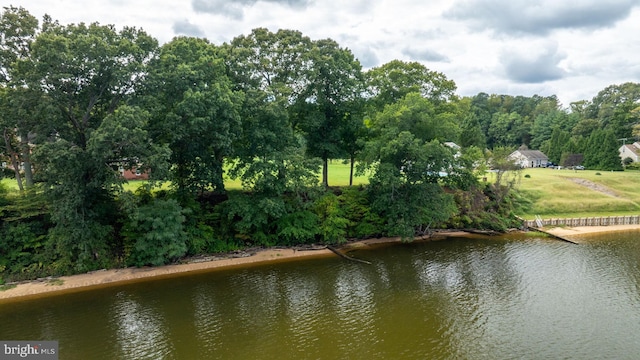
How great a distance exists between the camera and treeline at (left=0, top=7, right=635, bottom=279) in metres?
19.3

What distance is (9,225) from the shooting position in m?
20.5

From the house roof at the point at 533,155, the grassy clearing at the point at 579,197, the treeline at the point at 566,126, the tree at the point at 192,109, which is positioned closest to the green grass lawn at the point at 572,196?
the grassy clearing at the point at 579,197

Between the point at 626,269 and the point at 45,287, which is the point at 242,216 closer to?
the point at 45,287

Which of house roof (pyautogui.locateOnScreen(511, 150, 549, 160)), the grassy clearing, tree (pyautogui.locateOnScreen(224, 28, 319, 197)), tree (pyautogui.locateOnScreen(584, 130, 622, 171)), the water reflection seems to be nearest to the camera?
the water reflection

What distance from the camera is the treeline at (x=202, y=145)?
1927cm

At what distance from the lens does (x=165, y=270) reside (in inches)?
852

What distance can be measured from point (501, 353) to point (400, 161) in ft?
51.1

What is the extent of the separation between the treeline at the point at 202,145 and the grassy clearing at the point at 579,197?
5.39 metres

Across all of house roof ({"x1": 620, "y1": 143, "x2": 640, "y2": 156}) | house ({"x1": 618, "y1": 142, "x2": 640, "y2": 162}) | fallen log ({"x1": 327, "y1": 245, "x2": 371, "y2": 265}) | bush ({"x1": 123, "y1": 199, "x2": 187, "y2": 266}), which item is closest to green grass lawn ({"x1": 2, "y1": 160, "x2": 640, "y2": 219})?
bush ({"x1": 123, "y1": 199, "x2": 187, "y2": 266})

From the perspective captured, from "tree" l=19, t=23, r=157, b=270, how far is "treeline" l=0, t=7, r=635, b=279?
9cm

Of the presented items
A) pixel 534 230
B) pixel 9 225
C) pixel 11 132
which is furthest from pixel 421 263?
pixel 11 132

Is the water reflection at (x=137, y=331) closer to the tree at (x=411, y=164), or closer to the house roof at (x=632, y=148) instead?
the tree at (x=411, y=164)

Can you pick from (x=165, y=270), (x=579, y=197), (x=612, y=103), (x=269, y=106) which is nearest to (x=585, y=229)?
(x=579, y=197)

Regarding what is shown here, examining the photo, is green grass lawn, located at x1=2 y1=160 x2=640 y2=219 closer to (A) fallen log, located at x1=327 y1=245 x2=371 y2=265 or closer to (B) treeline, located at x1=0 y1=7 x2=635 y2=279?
(B) treeline, located at x1=0 y1=7 x2=635 y2=279
